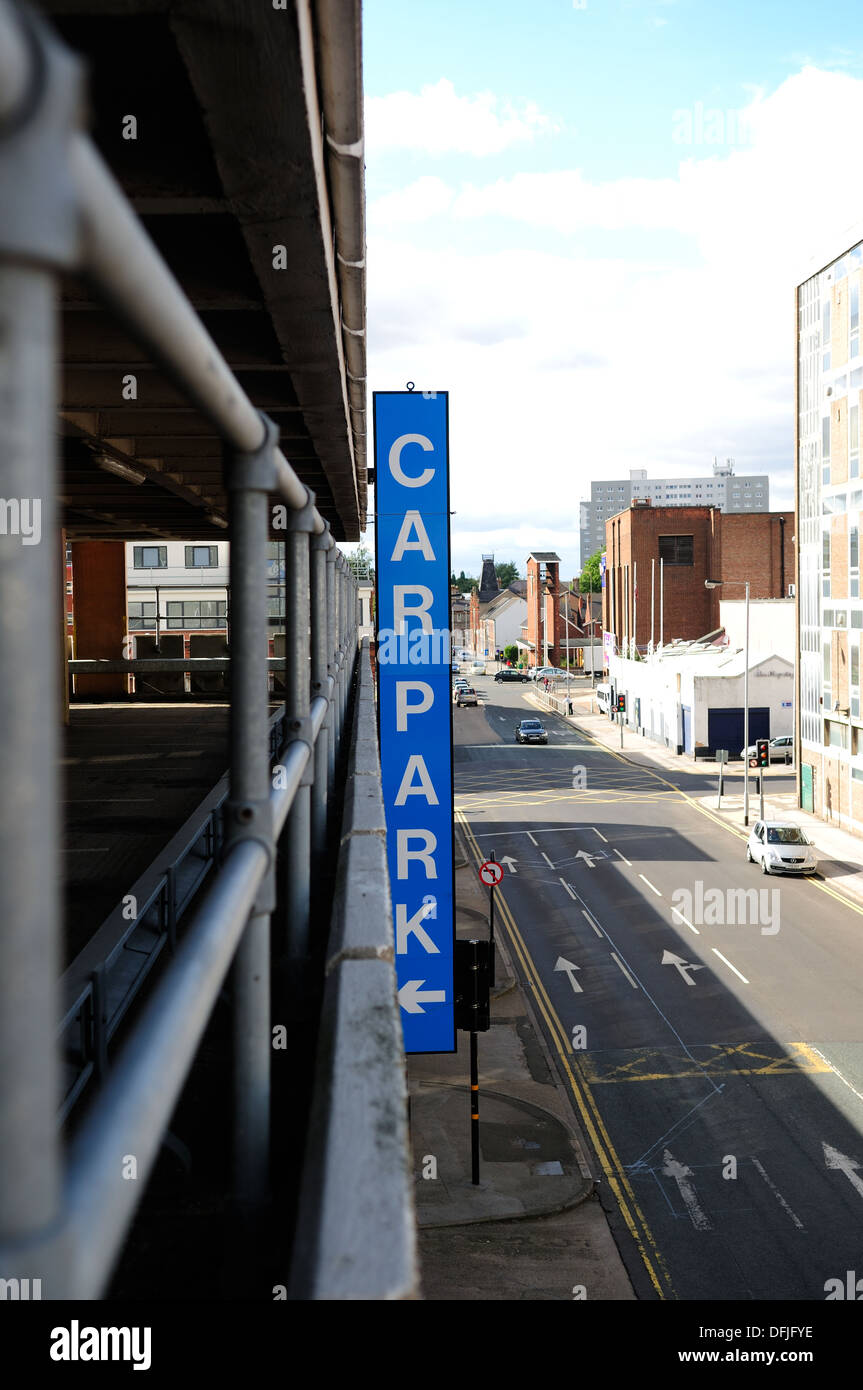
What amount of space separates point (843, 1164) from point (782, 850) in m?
14.7

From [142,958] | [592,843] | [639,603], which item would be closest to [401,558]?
[142,958]

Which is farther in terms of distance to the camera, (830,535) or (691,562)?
(691,562)

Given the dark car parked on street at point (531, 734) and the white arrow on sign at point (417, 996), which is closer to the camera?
the white arrow on sign at point (417, 996)

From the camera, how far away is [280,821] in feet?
9.62

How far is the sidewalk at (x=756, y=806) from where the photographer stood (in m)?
28.5

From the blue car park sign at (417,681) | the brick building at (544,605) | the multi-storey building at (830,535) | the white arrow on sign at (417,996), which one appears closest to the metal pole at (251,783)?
the blue car park sign at (417,681)

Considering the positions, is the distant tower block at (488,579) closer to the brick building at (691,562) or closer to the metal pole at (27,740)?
the brick building at (691,562)

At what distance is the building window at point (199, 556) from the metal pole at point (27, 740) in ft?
141

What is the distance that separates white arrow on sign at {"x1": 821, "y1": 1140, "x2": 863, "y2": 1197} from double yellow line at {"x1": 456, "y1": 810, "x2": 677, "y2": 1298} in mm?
2502

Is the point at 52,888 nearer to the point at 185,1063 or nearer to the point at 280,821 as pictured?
the point at 185,1063

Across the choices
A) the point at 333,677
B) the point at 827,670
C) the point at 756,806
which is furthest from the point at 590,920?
the point at 333,677

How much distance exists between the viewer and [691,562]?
72.3 m

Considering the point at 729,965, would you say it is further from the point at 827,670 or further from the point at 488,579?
the point at 488,579
